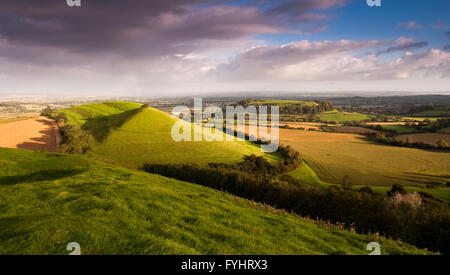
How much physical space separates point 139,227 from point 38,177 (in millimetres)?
16105

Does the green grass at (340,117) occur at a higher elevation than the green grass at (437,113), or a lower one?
lower

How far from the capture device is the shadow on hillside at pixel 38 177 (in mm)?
16611

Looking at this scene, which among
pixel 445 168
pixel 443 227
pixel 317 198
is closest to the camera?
pixel 443 227

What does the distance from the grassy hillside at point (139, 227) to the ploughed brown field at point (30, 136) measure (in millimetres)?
45254

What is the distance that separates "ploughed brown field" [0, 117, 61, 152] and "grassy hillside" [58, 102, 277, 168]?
9187 mm

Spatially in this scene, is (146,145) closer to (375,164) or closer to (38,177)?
(38,177)

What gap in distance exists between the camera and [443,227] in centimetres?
1389

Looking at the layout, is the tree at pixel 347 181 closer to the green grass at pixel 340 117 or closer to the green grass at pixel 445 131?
the green grass at pixel 445 131

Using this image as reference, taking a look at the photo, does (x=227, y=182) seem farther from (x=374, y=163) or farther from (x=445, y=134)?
(x=445, y=134)

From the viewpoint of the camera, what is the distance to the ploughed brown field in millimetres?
49156

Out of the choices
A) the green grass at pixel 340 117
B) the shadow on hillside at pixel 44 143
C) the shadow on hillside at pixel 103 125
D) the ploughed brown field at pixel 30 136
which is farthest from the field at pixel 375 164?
the ploughed brown field at pixel 30 136
